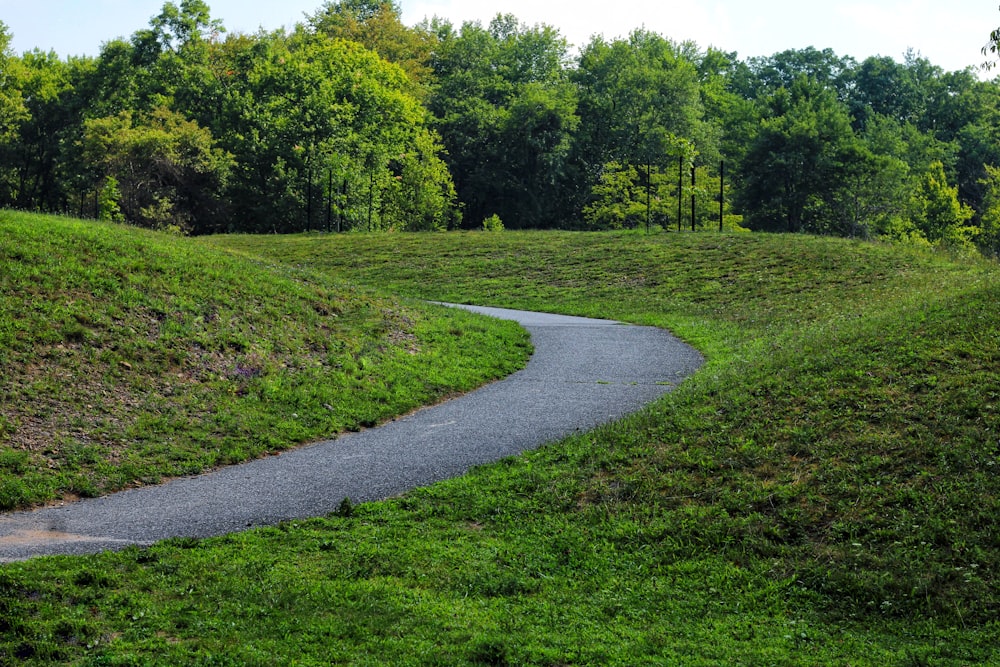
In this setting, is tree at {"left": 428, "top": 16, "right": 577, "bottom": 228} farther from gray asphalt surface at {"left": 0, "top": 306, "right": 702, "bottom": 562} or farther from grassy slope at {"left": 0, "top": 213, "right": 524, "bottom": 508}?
gray asphalt surface at {"left": 0, "top": 306, "right": 702, "bottom": 562}

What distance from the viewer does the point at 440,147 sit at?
55750mm

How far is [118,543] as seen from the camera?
22.0 feet

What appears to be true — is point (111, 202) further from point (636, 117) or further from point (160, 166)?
point (636, 117)

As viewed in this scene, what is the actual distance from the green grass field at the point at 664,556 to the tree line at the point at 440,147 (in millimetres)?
36411

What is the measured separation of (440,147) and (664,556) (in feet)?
167

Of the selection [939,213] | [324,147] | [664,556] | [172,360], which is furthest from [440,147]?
[664,556]

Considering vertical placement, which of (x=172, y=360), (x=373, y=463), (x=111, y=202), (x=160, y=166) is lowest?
(x=373, y=463)

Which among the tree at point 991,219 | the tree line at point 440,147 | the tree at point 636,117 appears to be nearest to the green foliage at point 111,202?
the tree line at point 440,147

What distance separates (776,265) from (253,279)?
1508 cm

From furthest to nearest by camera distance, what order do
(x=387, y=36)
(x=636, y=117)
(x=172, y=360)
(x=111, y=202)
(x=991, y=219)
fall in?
(x=387, y=36) < (x=636, y=117) < (x=991, y=219) < (x=111, y=202) < (x=172, y=360)

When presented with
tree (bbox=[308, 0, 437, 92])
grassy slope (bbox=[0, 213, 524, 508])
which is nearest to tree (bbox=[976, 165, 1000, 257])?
tree (bbox=[308, 0, 437, 92])

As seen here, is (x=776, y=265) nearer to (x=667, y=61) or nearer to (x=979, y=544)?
(x=979, y=544)

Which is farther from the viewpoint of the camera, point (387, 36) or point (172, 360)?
point (387, 36)

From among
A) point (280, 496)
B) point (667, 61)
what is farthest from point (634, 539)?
point (667, 61)
